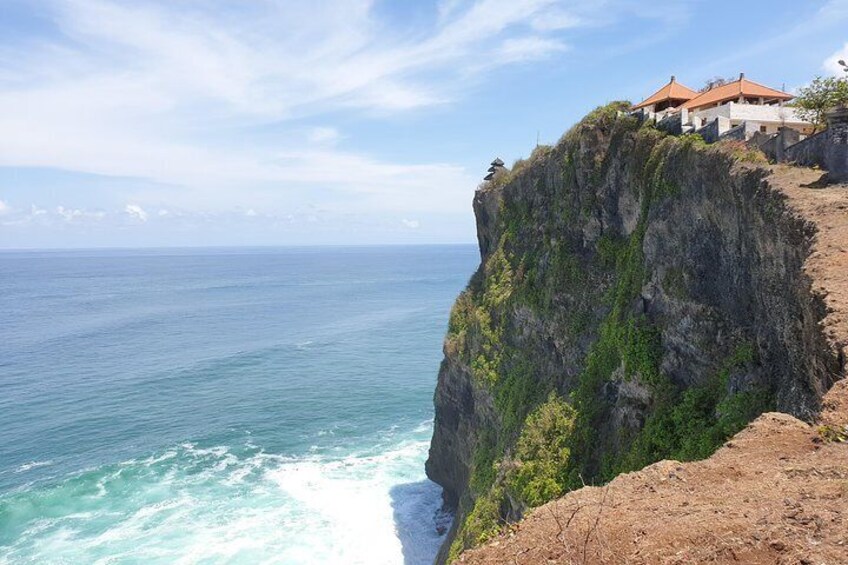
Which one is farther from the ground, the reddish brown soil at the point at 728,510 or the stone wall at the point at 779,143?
the stone wall at the point at 779,143

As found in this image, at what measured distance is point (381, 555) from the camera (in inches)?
1321

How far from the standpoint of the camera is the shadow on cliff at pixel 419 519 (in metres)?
34.5

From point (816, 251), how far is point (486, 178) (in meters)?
29.9

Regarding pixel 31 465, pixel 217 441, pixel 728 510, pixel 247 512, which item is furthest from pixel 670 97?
pixel 31 465

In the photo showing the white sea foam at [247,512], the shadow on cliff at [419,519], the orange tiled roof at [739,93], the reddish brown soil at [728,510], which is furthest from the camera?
the shadow on cliff at [419,519]

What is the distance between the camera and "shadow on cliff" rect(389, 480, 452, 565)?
113 feet

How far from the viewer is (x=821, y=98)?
2388cm

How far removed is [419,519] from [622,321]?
20.9 metres

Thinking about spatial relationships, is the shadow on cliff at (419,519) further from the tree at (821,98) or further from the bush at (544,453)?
the tree at (821,98)

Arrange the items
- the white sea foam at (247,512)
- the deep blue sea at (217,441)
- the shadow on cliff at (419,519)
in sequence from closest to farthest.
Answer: the white sea foam at (247,512) → the shadow on cliff at (419,519) → the deep blue sea at (217,441)

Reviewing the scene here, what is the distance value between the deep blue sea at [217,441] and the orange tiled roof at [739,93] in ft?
94.7

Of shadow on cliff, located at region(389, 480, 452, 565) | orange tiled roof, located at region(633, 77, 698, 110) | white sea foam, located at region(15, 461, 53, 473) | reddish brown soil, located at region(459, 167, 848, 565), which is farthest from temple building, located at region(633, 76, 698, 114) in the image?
white sea foam, located at region(15, 461, 53, 473)

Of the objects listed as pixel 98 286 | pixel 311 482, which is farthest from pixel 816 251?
pixel 98 286

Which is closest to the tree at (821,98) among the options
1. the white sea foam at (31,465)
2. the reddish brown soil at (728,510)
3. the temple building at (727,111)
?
the temple building at (727,111)
